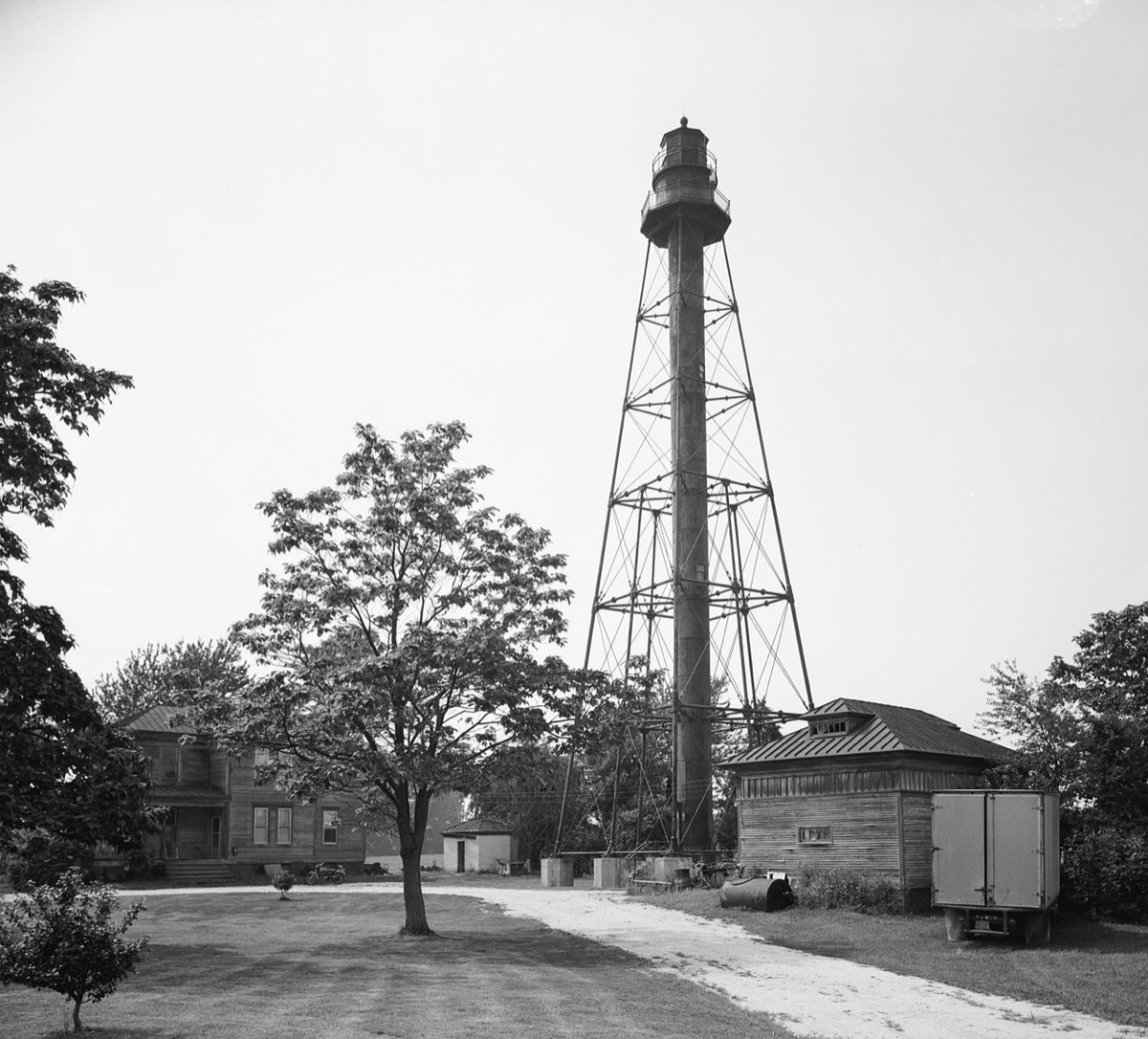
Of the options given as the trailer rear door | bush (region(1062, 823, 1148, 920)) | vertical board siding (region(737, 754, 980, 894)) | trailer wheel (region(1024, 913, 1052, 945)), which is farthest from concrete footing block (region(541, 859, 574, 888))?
the trailer rear door

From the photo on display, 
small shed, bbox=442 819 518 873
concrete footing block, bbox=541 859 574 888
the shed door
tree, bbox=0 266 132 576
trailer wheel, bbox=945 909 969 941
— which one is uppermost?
tree, bbox=0 266 132 576

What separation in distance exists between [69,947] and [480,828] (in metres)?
54.0

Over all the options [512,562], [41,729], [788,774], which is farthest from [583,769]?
[41,729]

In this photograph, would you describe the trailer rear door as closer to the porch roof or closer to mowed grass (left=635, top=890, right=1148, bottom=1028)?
mowed grass (left=635, top=890, right=1148, bottom=1028)

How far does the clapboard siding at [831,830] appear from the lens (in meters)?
31.6

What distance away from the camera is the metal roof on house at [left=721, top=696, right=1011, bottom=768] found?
107 ft

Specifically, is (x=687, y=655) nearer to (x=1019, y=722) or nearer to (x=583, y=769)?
(x=1019, y=722)

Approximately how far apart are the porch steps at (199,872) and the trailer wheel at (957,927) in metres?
33.3

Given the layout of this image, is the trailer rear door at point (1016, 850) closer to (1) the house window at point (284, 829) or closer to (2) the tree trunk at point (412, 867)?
(2) the tree trunk at point (412, 867)

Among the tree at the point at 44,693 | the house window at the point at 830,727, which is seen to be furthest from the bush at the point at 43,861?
the house window at the point at 830,727

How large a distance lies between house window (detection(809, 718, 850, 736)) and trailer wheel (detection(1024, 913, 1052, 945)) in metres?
10.1

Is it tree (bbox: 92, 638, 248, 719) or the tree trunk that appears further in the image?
tree (bbox: 92, 638, 248, 719)

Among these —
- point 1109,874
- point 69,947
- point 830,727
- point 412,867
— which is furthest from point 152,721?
point 69,947

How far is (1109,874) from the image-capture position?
26516 millimetres
